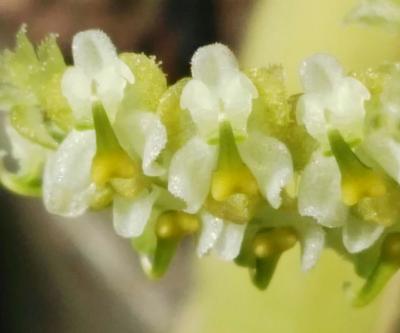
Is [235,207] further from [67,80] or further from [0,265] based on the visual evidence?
[0,265]

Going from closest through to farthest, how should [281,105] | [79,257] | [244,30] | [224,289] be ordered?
[281,105] < [224,289] < [244,30] < [79,257]

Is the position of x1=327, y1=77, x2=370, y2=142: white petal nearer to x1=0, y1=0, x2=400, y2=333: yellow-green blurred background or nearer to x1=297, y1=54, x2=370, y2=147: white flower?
x1=297, y1=54, x2=370, y2=147: white flower

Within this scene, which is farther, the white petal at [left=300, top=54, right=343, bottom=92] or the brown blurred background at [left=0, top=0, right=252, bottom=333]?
the brown blurred background at [left=0, top=0, right=252, bottom=333]

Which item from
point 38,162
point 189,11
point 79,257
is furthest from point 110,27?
point 38,162

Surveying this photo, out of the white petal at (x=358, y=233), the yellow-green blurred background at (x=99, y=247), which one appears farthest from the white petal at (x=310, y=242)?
the yellow-green blurred background at (x=99, y=247)

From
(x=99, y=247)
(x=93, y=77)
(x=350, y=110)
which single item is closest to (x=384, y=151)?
(x=350, y=110)

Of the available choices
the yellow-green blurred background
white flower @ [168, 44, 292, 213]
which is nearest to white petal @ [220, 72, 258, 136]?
white flower @ [168, 44, 292, 213]
